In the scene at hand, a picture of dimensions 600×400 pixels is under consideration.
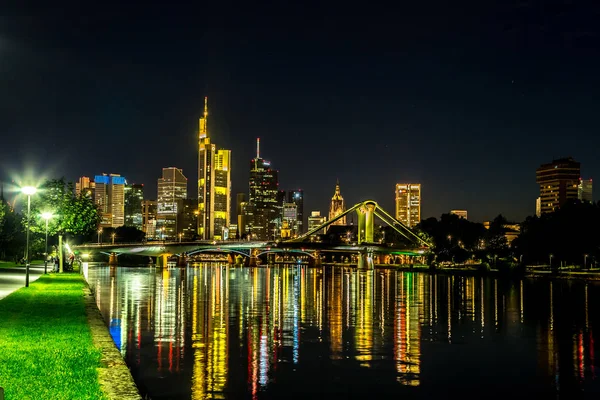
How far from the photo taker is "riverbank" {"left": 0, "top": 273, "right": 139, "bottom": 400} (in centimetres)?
1234

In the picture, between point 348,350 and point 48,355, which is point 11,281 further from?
point 48,355

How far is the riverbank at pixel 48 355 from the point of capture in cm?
1234

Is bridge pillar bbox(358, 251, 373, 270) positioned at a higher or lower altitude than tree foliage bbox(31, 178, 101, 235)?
lower

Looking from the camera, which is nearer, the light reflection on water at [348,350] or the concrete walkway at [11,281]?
the light reflection on water at [348,350]

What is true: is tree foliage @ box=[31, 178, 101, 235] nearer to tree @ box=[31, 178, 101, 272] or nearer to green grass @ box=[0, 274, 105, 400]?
tree @ box=[31, 178, 101, 272]

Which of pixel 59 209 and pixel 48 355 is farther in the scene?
pixel 59 209

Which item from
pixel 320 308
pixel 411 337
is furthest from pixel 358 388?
pixel 320 308

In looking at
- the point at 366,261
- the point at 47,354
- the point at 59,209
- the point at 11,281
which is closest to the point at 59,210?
the point at 59,209

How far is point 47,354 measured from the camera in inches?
621

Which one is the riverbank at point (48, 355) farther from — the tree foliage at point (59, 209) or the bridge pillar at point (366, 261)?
the bridge pillar at point (366, 261)

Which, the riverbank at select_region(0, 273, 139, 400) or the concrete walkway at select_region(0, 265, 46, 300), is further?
the concrete walkway at select_region(0, 265, 46, 300)

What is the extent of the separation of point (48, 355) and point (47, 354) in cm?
17

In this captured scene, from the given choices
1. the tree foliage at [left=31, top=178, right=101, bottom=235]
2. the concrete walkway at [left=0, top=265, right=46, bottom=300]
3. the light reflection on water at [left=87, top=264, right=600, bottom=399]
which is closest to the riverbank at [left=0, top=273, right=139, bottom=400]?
the light reflection on water at [left=87, top=264, right=600, bottom=399]

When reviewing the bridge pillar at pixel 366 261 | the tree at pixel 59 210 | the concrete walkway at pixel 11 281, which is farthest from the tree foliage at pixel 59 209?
the bridge pillar at pixel 366 261
